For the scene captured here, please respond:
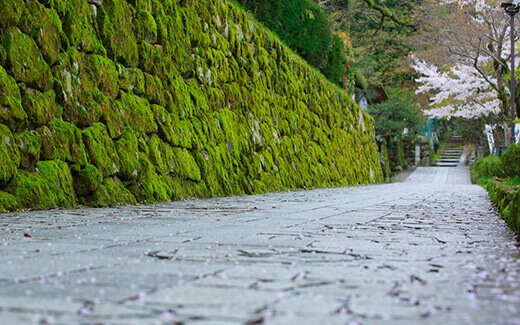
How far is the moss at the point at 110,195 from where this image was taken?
6008mm

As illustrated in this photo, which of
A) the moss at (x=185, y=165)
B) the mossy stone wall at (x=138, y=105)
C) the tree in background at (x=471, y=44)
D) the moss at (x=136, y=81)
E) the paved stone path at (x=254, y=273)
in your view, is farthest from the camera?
the tree in background at (x=471, y=44)

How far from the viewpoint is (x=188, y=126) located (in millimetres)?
8383

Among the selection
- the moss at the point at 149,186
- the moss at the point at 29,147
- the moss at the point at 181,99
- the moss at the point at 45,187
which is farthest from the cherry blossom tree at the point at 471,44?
the moss at the point at 29,147

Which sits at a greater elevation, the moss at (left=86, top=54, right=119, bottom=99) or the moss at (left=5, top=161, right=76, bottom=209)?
the moss at (left=86, top=54, right=119, bottom=99)

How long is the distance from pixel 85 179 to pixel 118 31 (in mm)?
2182

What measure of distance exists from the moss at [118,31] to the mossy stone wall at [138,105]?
0.01m

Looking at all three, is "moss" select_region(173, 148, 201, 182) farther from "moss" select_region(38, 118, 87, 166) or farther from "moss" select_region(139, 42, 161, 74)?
"moss" select_region(38, 118, 87, 166)

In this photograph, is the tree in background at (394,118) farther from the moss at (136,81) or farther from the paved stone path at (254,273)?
the paved stone path at (254,273)

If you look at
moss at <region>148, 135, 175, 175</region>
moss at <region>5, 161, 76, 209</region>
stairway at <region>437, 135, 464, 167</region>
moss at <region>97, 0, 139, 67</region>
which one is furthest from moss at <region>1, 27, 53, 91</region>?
stairway at <region>437, 135, 464, 167</region>

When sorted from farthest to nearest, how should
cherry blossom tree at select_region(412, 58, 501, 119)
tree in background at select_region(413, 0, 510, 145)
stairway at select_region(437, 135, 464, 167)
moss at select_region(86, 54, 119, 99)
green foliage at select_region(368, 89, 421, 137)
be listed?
stairway at select_region(437, 135, 464, 167) → green foliage at select_region(368, 89, 421, 137) → cherry blossom tree at select_region(412, 58, 501, 119) → tree in background at select_region(413, 0, 510, 145) → moss at select_region(86, 54, 119, 99)

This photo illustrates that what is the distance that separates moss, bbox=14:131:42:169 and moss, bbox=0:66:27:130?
0.33ft

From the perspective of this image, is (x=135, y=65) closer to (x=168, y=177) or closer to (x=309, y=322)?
(x=168, y=177)

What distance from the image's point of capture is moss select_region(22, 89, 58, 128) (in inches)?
214

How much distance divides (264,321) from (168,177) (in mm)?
6112
